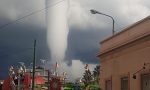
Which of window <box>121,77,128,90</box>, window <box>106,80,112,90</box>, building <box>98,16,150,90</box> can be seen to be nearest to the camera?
building <box>98,16,150,90</box>

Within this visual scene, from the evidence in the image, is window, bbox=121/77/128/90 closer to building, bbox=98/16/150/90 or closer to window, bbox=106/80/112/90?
building, bbox=98/16/150/90

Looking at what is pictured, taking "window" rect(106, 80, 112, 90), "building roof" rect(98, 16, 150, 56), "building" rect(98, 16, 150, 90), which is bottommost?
"window" rect(106, 80, 112, 90)

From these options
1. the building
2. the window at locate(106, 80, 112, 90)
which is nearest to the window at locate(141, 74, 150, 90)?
the building

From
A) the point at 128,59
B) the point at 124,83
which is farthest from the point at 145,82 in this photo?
the point at 124,83

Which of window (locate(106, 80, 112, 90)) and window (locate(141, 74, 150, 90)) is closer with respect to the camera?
window (locate(141, 74, 150, 90))

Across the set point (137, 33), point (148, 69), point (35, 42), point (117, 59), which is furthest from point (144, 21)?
point (35, 42)

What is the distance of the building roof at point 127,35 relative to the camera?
1048 inches

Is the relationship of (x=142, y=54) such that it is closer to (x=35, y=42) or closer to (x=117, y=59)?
(x=117, y=59)

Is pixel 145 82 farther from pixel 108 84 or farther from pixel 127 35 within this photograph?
pixel 108 84

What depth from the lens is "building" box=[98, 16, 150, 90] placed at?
2655 centimetres

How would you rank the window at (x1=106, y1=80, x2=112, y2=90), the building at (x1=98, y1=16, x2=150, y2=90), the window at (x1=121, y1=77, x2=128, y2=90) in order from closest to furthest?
the building at (x1=98, y1=16, x2=150, y2=90), the window at (x1=121, y1=77, x2=128, y2=90), the window at (x1=106, y1=80, x2=112, y2=90)

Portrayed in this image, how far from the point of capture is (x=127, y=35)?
29656mm

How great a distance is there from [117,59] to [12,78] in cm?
6022

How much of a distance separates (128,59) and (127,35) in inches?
67.5
